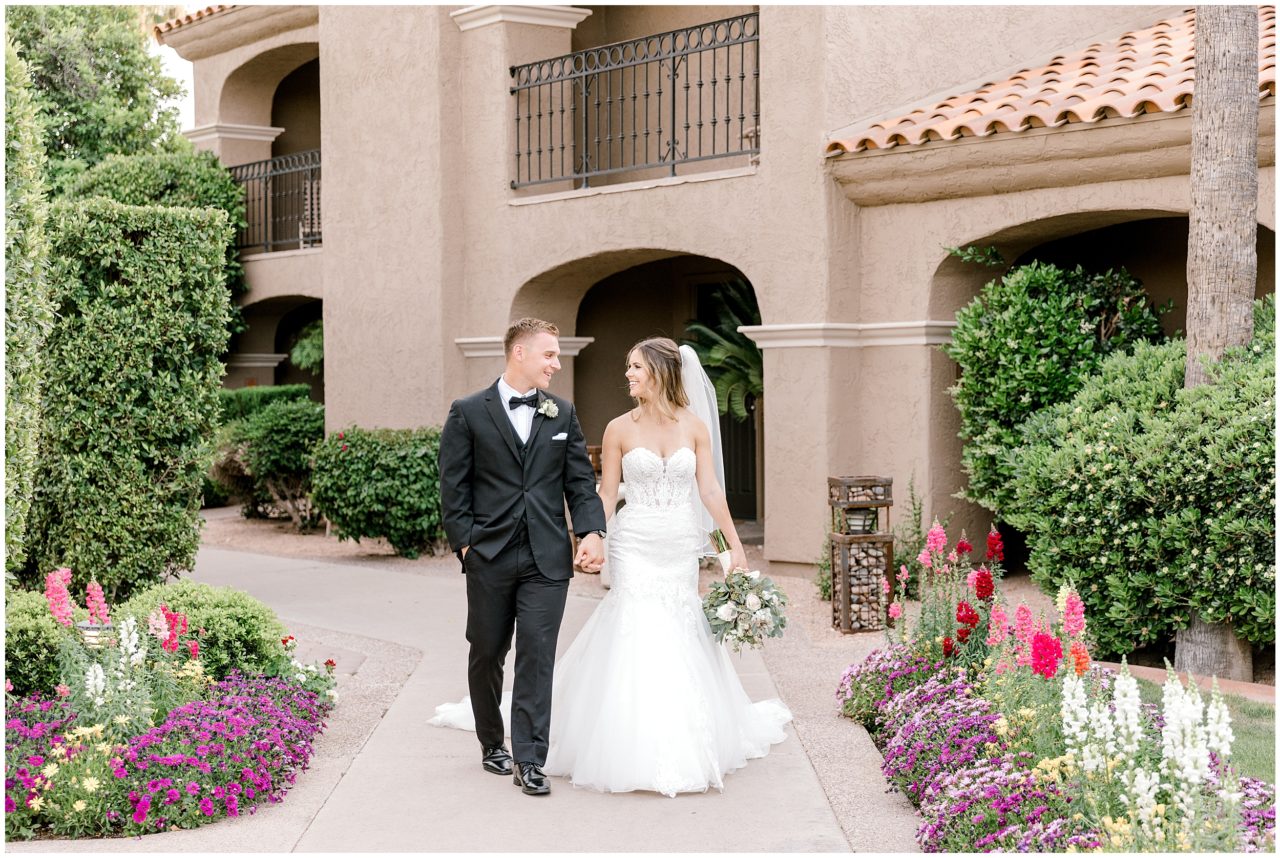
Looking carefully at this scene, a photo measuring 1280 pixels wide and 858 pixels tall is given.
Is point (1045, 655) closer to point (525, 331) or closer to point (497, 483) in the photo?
point (497, 483)

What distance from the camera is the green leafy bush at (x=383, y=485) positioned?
12.4 metres

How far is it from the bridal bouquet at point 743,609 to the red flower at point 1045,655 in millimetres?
1316

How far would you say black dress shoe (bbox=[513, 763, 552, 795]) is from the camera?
543 centimetres

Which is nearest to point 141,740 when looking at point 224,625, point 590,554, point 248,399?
point 224,625

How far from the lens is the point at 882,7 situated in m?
11.0

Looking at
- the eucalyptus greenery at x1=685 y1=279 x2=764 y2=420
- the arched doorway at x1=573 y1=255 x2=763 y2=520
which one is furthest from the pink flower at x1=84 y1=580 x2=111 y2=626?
the arched doorway at x1=573 y1=255 x2=763 y2=520

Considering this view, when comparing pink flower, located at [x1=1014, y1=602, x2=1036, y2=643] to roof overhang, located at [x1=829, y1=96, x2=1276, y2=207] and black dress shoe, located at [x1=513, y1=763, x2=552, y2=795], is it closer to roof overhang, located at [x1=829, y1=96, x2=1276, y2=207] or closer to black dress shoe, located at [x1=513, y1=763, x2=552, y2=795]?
black dress shoe, located at [x1=513, y1=763, x2=552, y2=795]

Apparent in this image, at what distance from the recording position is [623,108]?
12.9m

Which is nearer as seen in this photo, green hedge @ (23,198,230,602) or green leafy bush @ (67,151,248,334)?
green hedge @ (23,198,230,602)

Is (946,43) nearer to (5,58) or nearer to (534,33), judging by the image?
(534,33)

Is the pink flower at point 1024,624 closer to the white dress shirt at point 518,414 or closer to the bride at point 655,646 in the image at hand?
the bride at point 655,646

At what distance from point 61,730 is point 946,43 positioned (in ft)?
28.3

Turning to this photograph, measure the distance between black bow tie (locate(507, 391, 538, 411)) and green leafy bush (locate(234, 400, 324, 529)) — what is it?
9882 mm

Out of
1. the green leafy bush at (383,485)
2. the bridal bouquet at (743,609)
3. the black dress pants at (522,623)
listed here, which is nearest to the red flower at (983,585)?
the bridal bouquet at (743,609)
